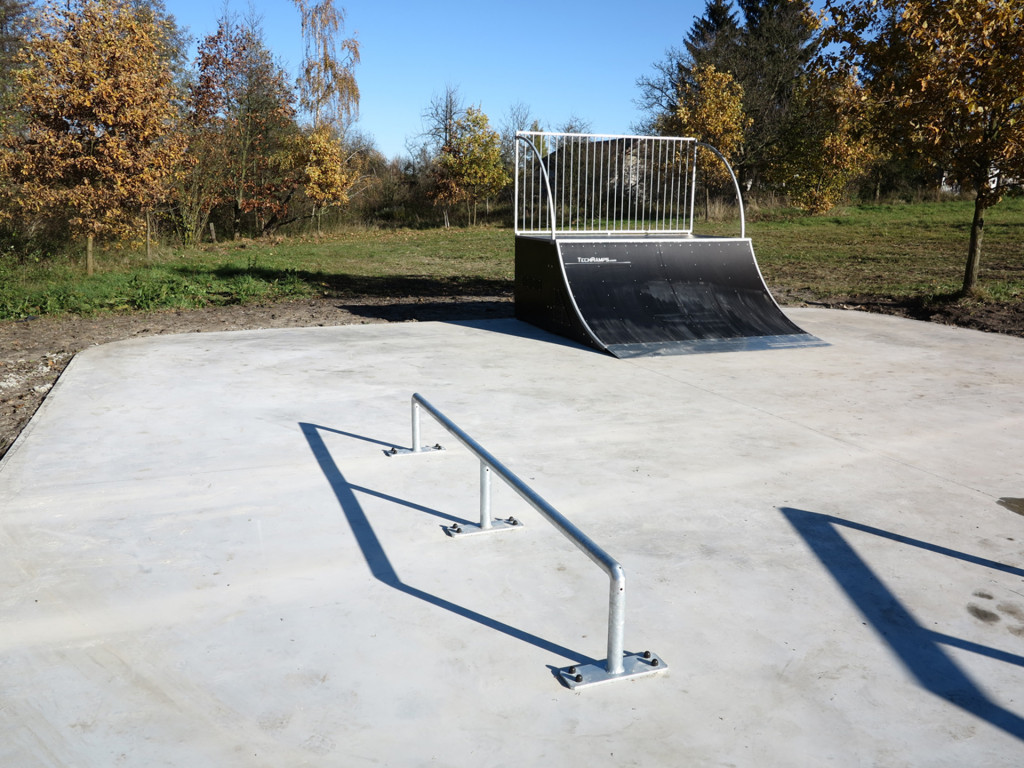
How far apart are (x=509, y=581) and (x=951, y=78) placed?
965 centimetres

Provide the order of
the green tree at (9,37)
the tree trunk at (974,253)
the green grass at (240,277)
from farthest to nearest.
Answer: the green tree at (9,37), the green grass at (240,277), the tree trunk at (974,253)

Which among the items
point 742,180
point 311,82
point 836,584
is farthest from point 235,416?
point 742,180

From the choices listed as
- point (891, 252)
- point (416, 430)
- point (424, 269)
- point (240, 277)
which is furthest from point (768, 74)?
point (416, 430)

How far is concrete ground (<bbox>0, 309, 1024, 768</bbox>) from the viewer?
2402mm

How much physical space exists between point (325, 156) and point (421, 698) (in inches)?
1033

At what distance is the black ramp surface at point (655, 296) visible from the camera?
859cm

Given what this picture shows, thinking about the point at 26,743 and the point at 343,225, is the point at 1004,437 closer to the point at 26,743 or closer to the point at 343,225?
the point at 26,743

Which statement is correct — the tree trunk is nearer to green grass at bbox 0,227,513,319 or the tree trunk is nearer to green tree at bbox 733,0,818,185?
green grass at bbox 0,227,513,319

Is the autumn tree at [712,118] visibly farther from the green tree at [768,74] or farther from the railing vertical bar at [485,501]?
the railing vertical bar at [485,501]

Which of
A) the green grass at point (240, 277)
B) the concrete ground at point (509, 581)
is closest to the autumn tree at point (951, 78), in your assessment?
the concrete ground at point (509, 581)

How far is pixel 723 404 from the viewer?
20.2 feet

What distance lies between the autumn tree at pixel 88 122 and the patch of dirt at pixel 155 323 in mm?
4178

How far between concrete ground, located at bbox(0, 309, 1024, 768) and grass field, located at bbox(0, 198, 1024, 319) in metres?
6.24

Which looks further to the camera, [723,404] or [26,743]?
[723,404]
